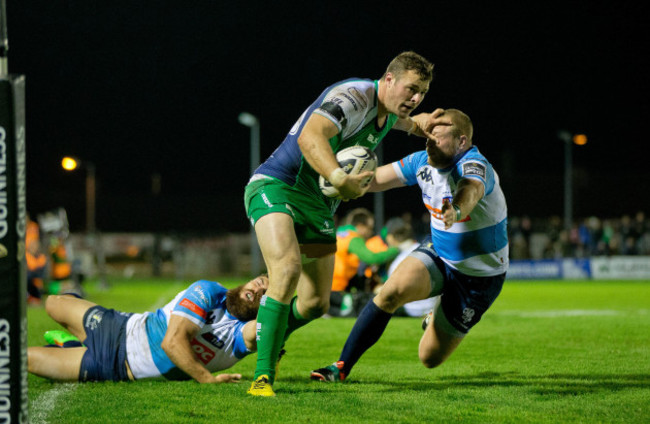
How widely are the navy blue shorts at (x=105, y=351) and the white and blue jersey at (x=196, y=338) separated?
6 cm

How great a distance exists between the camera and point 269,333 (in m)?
5.21

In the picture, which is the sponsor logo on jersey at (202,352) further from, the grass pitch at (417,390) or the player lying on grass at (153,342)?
the grass pitch at (417,390)

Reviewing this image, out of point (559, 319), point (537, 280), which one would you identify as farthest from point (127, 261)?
point (559, 319)

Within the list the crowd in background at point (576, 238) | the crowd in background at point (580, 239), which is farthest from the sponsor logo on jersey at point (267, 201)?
the crowd in background at point (580, 239)

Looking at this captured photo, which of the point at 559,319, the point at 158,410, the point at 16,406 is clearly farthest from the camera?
the point at 559,319

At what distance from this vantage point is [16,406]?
3.06 meters

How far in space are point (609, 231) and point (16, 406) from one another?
3162cm

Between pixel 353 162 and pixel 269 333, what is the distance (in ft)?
4.29

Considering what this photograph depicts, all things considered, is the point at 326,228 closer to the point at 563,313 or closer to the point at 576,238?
the point at 563,313

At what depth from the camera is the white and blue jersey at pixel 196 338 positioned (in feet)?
19.0

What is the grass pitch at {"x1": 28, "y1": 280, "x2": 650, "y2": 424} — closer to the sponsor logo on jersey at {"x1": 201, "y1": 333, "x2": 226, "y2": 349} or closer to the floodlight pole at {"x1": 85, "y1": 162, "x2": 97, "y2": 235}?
the sponsor logo on jersey at {"x1": 201, "y1": 333, "x2": 226, "y2": 349}

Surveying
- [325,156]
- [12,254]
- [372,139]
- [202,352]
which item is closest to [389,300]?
[372,139]

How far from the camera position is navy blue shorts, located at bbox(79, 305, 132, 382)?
5.89 metres

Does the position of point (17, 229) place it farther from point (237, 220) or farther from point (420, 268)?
point (237, 220)
